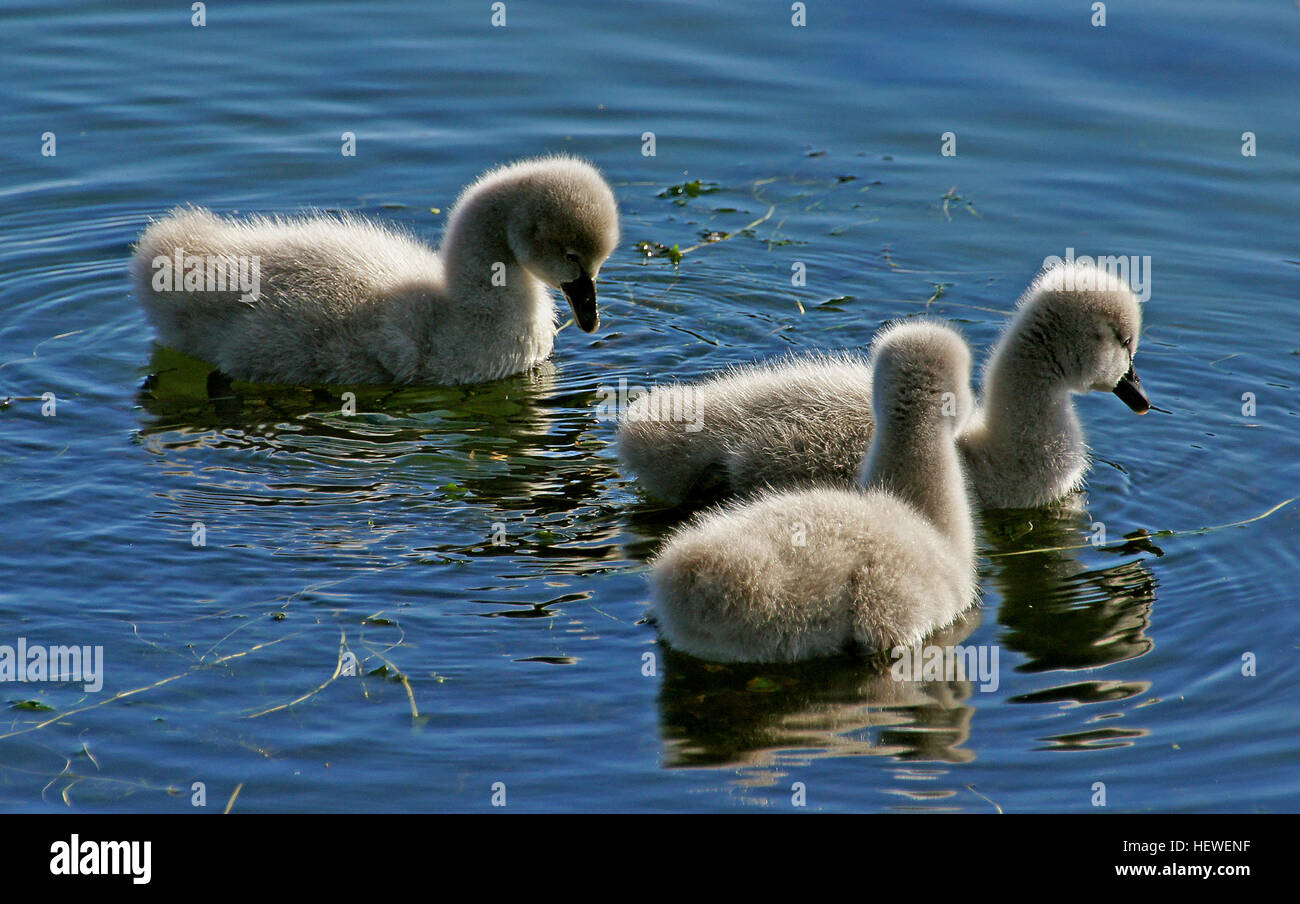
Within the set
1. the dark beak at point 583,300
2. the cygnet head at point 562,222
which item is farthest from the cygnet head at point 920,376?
the dark beak at point 583,300

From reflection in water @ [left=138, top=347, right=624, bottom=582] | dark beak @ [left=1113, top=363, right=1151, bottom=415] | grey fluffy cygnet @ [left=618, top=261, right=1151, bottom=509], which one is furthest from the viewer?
dark beak @ [left=1113, top=363, right=1151, bottom=415]

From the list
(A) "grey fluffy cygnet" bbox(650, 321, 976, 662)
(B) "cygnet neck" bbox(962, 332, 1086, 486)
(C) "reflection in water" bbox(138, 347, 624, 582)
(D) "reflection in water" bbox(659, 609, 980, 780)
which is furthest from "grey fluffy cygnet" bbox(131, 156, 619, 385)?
(D) "reflection in water" bbox(659, 609, 980, 780)

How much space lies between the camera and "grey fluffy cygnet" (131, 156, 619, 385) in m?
8.92

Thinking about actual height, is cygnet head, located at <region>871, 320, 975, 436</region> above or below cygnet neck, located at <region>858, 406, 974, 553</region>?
A: above

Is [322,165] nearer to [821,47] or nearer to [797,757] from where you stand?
[821,47]

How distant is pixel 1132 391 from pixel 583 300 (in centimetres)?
295

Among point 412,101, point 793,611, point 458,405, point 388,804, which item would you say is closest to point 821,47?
point 412,101

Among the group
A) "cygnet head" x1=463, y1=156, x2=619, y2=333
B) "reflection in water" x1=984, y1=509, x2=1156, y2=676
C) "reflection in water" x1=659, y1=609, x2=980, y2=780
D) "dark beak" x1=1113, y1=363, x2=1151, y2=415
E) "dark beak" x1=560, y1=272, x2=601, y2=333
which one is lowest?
"reflection in water" x1=659, y1=609, x2=980, y2=780

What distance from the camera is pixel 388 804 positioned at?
18.3 ft

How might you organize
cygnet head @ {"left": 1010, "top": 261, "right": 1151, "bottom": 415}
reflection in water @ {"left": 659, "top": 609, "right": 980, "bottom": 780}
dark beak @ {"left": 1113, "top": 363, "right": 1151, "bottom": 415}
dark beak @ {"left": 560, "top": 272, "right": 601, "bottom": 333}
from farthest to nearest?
dark beak @ {"left": 560, "top": 272, "right": 601, "bottom": 333}, dark beak @ {"left": 1113, "top": 363, "right": 1151, "bottom": 415}, cygnet head @ {"left": 1010, "top": 261, "right": 1151, "bottom": 415}, reflection in water @ {"left": 659, "top": 609, "right": 980, "bottom": 780}

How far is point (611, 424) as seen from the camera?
28.6ft

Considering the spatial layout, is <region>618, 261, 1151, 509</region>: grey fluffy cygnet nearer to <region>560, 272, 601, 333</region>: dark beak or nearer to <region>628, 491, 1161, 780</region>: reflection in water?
<region>628, 491, 1161, 780</region>: reflection in water

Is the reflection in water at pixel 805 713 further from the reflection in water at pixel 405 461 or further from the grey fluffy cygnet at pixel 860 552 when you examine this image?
the reflection in water at pixel 405 461

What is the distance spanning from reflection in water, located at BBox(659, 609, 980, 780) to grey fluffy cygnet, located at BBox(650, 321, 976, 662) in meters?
0.09
